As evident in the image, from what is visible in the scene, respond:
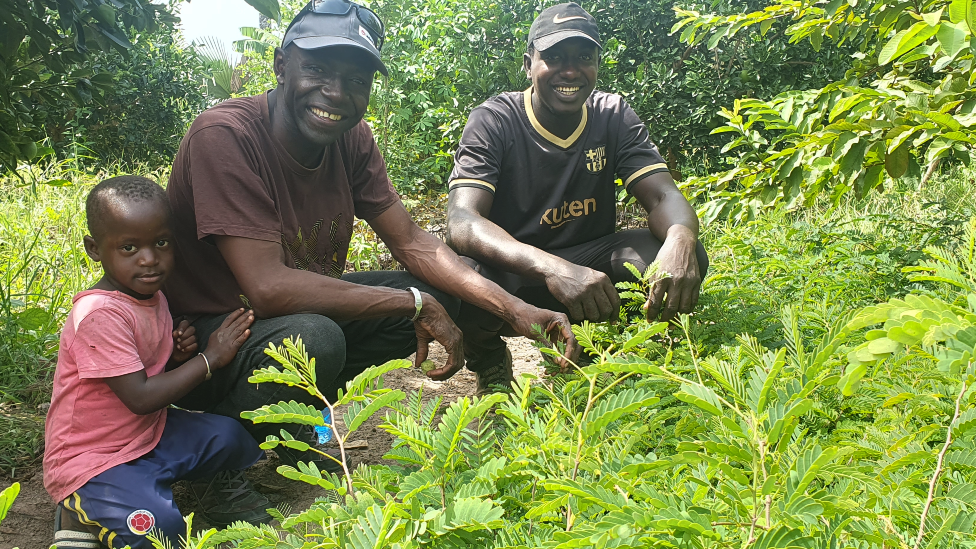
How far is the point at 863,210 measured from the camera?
613 centimetres

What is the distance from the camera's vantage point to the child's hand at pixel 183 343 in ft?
8.18

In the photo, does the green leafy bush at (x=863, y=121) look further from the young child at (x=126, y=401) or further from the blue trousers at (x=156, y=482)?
the blue trousers at (x=156, y=482)

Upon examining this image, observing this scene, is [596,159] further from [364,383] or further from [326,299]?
[364,383]

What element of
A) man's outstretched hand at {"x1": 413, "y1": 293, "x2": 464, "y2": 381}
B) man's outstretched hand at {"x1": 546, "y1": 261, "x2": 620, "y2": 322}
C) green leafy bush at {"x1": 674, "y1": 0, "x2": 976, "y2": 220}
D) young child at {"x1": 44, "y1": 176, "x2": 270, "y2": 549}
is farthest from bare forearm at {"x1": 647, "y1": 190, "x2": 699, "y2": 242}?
young child at {"x1": 44, "y1": 176, "x2": 270, "y2": 549}

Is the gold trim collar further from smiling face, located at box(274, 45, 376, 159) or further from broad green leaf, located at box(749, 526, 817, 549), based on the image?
broad green leaf, located at box(749, 526, 817, 549)

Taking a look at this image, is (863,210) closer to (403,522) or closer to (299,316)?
(299,316)

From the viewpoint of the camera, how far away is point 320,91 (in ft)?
8.81

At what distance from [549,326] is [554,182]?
1.26 metres

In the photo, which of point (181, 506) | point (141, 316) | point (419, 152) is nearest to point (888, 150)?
point (141, 316)

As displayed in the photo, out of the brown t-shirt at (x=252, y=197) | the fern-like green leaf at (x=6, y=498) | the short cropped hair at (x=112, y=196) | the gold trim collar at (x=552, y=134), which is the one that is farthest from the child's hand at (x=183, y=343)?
the gold trim collar at (x=552, y=134)

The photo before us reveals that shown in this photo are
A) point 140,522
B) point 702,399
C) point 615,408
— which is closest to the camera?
point 702,399

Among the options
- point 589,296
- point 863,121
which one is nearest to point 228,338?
point 589,296

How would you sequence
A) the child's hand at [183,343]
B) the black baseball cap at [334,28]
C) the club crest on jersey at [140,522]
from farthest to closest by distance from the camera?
the black baseball cap at [334,28] < the child's hand at [183,343] < the club crest on jersey at [140,522]

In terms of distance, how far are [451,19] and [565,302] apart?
16.8 ft
